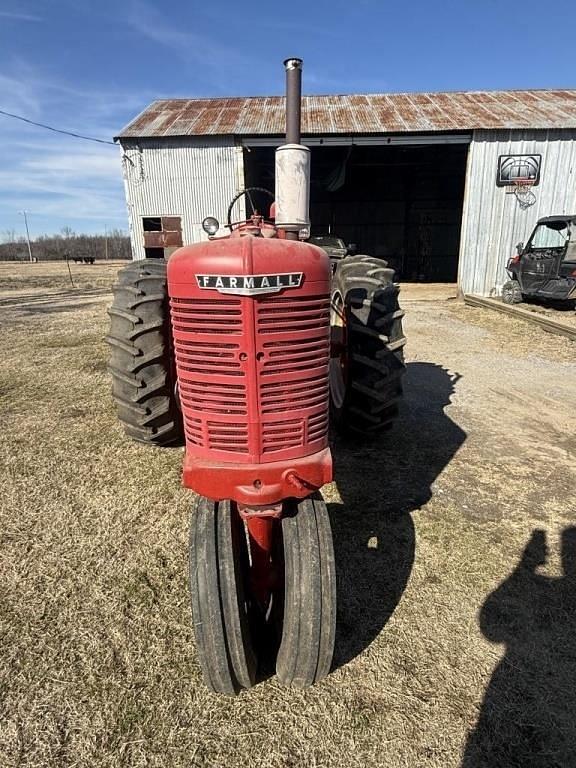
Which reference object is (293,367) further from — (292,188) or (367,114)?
(367,114)

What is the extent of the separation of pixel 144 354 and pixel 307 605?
1883mm

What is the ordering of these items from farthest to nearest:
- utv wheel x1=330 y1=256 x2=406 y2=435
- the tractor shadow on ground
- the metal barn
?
the metal barn < utv wheel x1=330 y1=256 x2=406 y2=435 < the tractor shadow on ground

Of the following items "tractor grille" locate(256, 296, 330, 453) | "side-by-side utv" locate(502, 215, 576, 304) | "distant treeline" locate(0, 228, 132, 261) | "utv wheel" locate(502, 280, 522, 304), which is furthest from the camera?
"distant treeline" locate(0, 228, 132, 261)

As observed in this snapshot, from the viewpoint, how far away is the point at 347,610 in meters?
2.34

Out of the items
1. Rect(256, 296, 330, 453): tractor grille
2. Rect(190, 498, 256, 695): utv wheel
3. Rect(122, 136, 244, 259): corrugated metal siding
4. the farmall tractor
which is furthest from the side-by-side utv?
Rect(190, 498, 256, 695): utv wheel

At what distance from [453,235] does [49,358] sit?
65.6 ft

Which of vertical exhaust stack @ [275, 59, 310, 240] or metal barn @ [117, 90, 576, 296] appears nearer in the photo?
vertical exhaust stack @ [275, 59, 310, 240]

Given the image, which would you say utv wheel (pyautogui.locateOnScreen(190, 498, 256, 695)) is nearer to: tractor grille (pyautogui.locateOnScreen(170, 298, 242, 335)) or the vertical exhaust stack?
tractor grille (pyautogui.locateOnScreen(170, 298, 242, 335))

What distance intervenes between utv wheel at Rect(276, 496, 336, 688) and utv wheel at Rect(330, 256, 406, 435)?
5.05 feet

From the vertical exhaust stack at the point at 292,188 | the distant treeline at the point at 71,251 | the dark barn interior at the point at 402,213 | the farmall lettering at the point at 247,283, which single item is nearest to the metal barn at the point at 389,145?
the dark barn interior at the point at 402,213

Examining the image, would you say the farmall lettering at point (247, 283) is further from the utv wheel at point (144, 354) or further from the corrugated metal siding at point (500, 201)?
the corrugated metal siding at point (500, 201)

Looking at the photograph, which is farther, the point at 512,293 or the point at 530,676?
the point at 512,293

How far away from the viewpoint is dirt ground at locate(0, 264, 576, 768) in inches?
69.2

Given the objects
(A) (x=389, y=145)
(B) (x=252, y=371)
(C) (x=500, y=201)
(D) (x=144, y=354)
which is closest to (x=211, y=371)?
(B) (x=252, y=371)
